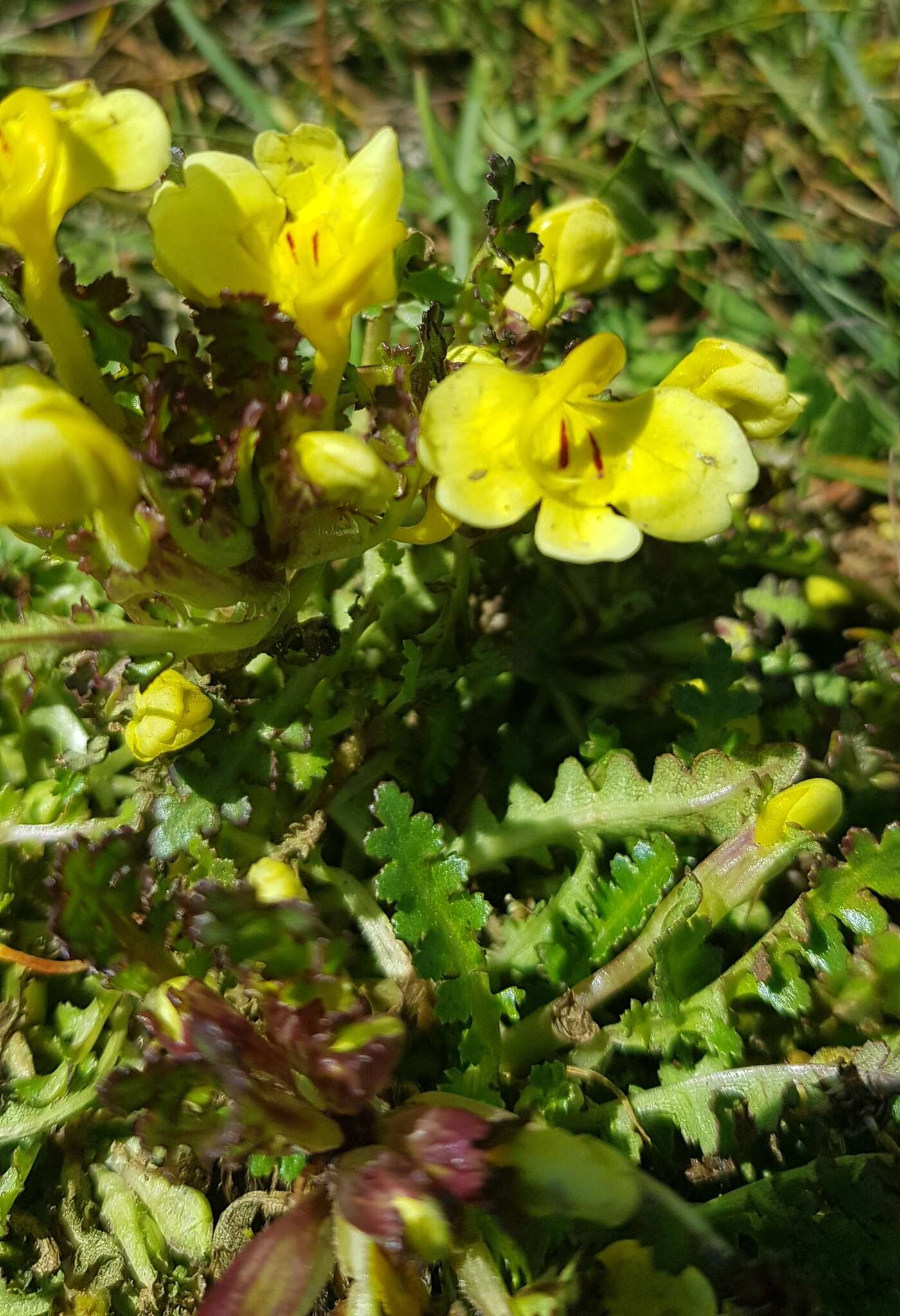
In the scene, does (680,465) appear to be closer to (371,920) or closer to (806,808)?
(806,808)

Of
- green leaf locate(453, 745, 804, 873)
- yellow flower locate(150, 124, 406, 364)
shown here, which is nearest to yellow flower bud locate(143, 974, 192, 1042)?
green leaf locate(453, 745, 804, 873)

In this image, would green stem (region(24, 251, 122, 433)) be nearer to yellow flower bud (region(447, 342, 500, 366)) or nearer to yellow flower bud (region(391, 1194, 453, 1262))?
yellow flower bud (region(447, 342, 500, 366))

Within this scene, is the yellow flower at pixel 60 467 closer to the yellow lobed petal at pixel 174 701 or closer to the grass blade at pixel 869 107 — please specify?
the yellow lobed petal at pixel 174 701

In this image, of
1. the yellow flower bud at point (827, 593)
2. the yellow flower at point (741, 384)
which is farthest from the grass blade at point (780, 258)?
the yellow flower at point (741, 384)

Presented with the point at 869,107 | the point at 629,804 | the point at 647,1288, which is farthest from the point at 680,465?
the point at 869,107

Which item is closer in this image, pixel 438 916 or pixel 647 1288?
pixel 647 1288

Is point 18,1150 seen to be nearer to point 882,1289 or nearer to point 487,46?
point 882,1289

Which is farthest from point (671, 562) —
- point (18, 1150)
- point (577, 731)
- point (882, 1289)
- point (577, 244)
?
point (18, 1150)
